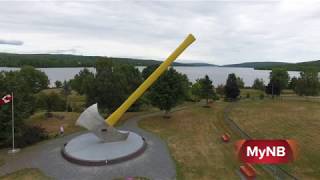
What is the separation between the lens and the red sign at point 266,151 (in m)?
9.63

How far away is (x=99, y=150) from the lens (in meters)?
24.7

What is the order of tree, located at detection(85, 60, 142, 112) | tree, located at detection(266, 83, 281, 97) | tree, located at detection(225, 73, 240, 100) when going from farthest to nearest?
tree, located at detection(266, 83, 281, 97)
tree, located at detection(225, 73, 240, 100)
tree, located at detection(85, 60, 142, 112)

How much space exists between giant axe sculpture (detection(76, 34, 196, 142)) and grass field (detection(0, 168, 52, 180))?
16.7 ft

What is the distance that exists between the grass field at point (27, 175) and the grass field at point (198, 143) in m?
10.8

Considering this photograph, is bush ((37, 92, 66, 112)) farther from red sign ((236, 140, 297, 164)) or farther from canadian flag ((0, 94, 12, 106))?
red sign ((236, 140, 297, 164))

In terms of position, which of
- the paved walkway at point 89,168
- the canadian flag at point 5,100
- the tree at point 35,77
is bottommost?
the paved walkway at point 89,168

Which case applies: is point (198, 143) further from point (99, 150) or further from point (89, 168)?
point (89, 168)

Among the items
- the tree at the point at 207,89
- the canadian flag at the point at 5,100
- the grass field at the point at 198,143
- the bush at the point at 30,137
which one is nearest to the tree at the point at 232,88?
the tree at the point at 207,89

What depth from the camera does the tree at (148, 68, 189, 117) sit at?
38.1 metres

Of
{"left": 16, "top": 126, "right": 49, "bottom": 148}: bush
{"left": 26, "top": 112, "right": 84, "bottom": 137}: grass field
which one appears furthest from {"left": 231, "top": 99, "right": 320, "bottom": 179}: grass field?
{"left": 16, "top": 126, "right": 49, "bottom": 148}: bush

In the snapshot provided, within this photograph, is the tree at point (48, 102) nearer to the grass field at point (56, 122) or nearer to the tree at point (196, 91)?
the grass field at point (56, 122)

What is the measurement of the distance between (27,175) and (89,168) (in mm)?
4820

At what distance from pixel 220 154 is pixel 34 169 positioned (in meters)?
16.5

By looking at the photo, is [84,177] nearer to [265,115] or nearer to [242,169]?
[242,169]
